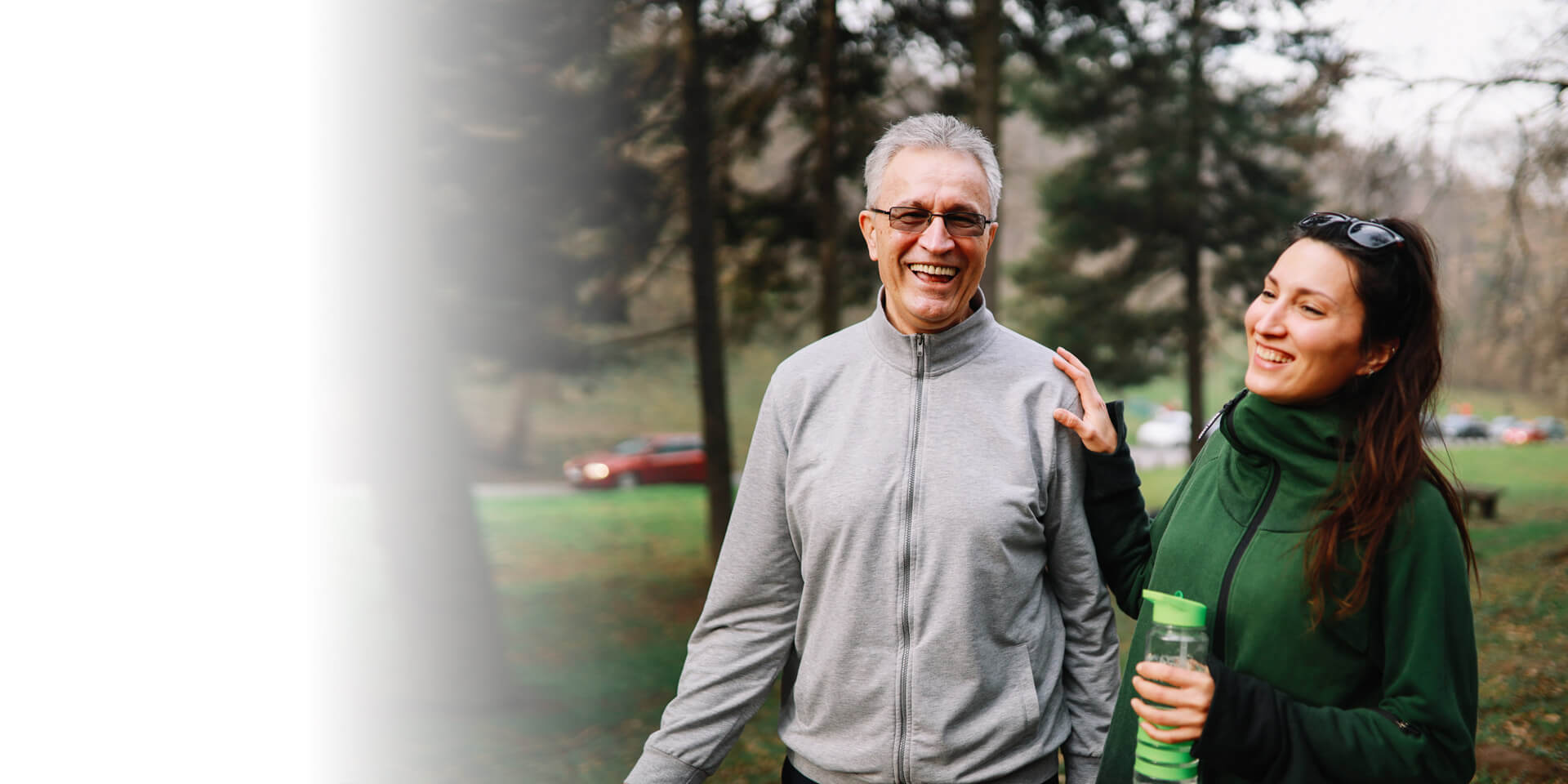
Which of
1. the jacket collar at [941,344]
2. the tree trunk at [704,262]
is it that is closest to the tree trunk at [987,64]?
the tree trunk at [704,262]

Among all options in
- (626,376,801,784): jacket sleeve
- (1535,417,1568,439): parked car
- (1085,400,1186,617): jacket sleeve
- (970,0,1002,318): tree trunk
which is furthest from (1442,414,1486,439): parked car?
(626,376,801,784): jacket sleeve

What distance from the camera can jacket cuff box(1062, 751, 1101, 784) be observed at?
80.6 inches

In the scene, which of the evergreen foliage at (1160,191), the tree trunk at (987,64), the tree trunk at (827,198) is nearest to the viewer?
the tree trunk at (987,64)

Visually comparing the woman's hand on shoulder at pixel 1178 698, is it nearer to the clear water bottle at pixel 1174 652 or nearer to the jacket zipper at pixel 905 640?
the clear water bottle at pixel 1174 652

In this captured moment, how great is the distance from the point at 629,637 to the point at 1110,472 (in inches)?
338

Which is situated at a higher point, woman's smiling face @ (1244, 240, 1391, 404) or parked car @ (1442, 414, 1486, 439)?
woman's smiling face @ (1244, 240, 1391, 404)

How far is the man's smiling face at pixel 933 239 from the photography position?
1.99m

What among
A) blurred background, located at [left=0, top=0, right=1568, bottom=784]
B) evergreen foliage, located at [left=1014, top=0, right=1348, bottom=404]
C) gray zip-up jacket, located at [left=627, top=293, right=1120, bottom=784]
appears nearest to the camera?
gray zip-up jacket, located at [left=627, top=293, right=1120, bottom=784]

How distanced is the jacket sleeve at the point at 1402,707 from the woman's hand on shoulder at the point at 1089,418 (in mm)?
499

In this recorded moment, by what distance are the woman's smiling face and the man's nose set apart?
0.55 m

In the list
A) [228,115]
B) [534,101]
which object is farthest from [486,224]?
[228,115]

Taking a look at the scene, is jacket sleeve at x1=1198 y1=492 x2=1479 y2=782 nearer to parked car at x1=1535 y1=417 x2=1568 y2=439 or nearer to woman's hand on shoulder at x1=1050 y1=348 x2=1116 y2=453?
woman's hand on shoulder at x1=1050 y1=348 x2=1116 y2=453

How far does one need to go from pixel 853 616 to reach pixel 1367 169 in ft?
26.3

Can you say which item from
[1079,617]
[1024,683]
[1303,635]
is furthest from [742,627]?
[1303,635]
